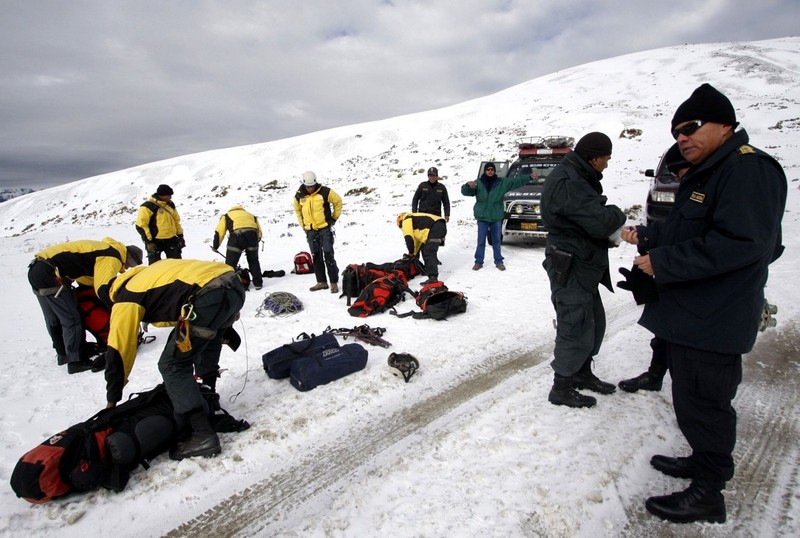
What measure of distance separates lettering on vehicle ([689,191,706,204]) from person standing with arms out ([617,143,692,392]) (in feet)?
1.48

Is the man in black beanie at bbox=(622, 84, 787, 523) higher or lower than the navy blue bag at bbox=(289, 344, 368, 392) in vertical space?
higher

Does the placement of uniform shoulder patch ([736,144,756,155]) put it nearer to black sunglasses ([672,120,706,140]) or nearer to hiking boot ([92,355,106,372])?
black sunglasses ([672,120,706,140])

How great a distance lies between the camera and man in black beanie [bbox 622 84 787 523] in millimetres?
1757

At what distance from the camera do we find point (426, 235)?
6867mm

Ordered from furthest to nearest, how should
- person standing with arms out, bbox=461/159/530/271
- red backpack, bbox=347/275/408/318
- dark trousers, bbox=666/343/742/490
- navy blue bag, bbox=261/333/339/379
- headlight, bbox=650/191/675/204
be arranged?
headlight, bbox=650/191/675/204, person standing with arms out, bbox=461/159/530/271, red backpack, bbox=347/275/408/318, navy blue bag, bbox=261/333/339/379, dark trousers, bbox=666/343/742/490

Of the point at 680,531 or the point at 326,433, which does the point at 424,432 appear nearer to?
the point at 326,433

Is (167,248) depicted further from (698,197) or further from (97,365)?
(698,197)

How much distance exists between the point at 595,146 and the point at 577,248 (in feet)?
2.51

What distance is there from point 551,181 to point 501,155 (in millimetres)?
24702

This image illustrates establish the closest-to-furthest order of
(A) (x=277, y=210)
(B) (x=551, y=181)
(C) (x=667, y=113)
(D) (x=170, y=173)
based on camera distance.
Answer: (B) (x=551, y=181) → (A) (x=277, y=210) → (C) (x=667, y=113) → (D) (x=170, y=173)

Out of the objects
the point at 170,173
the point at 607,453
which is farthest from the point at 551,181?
the point at 170,173

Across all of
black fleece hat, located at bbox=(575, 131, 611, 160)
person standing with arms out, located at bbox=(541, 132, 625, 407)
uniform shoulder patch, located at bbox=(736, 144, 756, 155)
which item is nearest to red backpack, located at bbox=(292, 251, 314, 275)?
person standing with arms out, located at bbox=(541, 132, 625, 407)

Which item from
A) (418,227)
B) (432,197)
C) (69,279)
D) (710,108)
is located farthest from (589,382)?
(69,279)

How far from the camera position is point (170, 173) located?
4438cm
